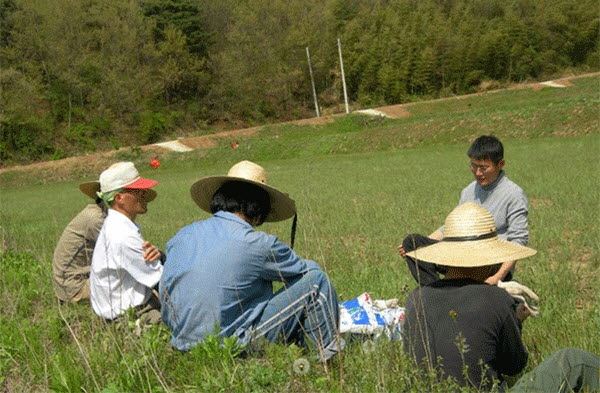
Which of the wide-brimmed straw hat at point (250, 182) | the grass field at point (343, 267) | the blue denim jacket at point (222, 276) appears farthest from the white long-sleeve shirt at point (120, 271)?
the blue denim jacket at point (222, 276)

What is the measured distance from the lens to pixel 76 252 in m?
4.96

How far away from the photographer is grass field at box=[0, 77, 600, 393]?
301cm

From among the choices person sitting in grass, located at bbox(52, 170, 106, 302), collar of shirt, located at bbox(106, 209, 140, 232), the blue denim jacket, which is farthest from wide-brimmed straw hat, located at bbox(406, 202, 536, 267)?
person sitting in grass, located at bbox(52, 170, 106, 302)

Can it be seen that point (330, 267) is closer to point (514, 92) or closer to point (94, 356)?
point (94, 356)

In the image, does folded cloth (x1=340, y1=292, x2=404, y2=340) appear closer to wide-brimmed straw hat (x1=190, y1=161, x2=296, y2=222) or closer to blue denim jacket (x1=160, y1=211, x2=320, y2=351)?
blue denim jacket (x1=160, y1=211, x2=320, y2=351)

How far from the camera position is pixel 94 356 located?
10.8ft

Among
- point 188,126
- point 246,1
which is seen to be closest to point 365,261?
point 188,126

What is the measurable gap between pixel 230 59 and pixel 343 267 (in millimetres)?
44444

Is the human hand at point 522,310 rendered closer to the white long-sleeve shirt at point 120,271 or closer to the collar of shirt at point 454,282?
the collar of shirt at point 454,282

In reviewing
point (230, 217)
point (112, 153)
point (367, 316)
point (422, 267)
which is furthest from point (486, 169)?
point (112, 153)

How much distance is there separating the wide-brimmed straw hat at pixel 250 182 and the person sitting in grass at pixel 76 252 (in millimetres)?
1265

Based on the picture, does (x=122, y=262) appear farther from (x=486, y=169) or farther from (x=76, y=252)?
(x=486, y=169)

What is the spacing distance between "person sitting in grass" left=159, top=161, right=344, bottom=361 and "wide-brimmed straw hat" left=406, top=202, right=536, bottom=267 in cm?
62

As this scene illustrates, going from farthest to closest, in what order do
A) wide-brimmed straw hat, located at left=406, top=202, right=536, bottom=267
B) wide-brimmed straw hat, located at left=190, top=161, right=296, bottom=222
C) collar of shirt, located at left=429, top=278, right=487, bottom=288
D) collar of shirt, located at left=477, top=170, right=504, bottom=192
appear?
1. collar of shirt, located at left=477, top=170, right=504, bottom=192
2. wide-brimmed straw hat, located at left=190, top=161, right=296, bottom=222
3. wide-brimmed straw hat, located at left=406, top=202, right=536, bottom=267
4. collar of shirt, located at left=429, top=278, right=487, bottom=288
